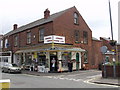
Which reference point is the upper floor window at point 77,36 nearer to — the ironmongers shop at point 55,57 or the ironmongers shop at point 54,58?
the ironmongers shop at point 55,57

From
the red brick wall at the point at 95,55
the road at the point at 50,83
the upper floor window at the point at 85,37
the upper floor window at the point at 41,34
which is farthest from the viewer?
the red brick wall at the point at 95,55

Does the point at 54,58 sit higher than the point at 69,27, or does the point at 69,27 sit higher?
the point at 69,27

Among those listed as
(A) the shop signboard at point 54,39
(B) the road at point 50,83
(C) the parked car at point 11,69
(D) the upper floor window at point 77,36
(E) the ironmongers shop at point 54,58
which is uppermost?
(D) the upper floor window at point 77,36

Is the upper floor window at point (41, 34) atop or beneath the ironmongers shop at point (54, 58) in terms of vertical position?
atop

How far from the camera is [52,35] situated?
24.2 metres

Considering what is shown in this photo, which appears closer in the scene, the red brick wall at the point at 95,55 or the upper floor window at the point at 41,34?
the upper floor window at the point at 41,34

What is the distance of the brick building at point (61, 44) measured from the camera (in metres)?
24.6

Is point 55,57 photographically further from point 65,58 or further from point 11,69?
point 11,69

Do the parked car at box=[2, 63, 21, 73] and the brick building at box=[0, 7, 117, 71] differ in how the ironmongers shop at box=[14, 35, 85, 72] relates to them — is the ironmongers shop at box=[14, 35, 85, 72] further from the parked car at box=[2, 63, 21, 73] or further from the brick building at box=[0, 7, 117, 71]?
the parked car at box=[2, 63, 21, 73]

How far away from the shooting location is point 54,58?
2445cm

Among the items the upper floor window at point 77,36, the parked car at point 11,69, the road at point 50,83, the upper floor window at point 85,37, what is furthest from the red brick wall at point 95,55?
the road at point 50,83

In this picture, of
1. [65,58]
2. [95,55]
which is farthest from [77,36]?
[95,55]

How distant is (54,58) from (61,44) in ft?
7.00

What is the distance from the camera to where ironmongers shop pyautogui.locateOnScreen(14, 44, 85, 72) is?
23.9m
